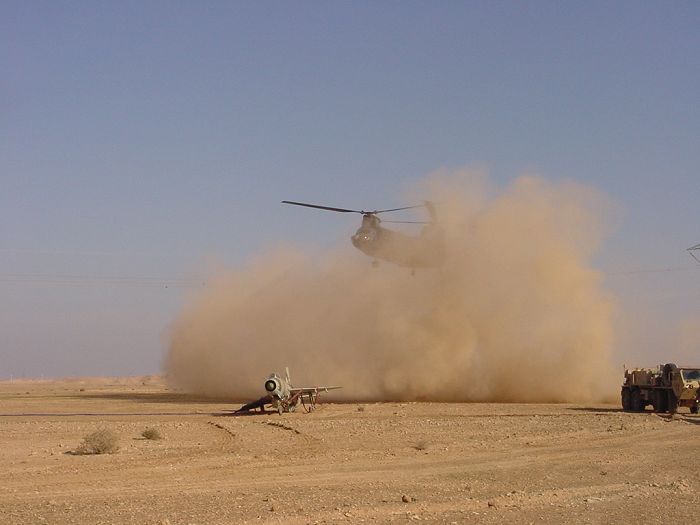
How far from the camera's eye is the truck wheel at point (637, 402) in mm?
45750

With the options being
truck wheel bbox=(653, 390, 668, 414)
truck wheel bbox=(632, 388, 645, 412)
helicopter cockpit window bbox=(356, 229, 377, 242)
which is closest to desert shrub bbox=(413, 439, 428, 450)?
truck wheel bbox=(653, 390, 668, 414)

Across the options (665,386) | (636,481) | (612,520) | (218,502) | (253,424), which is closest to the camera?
(612,520)

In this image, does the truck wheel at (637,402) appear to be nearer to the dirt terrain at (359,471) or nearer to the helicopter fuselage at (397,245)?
the dirt terrain at (359,471)

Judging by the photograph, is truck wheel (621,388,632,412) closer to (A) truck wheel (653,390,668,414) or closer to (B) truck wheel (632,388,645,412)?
(B) truck wheel (632,388,645,412)

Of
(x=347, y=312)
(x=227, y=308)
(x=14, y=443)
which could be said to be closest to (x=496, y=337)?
(x=347, y=312)

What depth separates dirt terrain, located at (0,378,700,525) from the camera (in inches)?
614

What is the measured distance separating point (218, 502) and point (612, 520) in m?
6.66

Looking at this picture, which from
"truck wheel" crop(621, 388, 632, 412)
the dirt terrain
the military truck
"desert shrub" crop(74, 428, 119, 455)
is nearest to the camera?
the dirt terrain

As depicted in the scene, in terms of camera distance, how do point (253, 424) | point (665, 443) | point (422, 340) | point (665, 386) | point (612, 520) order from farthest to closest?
point (422, 340) → point (665, 386) → point (253, 424) → point (665, 443) → point (612, 520)

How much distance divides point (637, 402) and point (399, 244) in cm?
1583

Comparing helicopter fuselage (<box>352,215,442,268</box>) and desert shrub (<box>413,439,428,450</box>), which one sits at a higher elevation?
helicopter fuselage (<box>352,215,442,268</box>)

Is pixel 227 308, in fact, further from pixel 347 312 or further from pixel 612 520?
pixel 612 520

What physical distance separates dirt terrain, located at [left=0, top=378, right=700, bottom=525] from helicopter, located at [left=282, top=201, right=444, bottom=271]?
1463 centimetres

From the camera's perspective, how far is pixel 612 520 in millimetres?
14672
